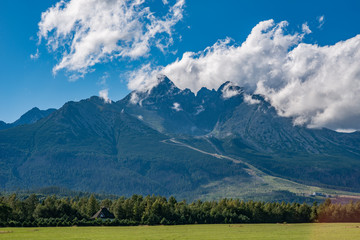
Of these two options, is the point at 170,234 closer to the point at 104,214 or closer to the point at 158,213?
the point at 158,213

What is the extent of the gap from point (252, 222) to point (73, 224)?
268ft

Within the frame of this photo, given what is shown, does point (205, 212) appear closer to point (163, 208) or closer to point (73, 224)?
point (163, 208)

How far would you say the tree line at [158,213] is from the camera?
141m

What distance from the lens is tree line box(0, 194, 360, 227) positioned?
5551 inches

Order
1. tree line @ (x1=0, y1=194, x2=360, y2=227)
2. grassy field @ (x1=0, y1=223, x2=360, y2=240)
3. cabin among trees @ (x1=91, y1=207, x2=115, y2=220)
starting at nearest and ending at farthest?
grassy field @ (x1=0, y1=223, x2=360, y2=240) < tree line @ (x1=0, y1=194, x2=360, y2=227) < cabin among trees @ (x1=91, y1=207, x2=115, y2=220)

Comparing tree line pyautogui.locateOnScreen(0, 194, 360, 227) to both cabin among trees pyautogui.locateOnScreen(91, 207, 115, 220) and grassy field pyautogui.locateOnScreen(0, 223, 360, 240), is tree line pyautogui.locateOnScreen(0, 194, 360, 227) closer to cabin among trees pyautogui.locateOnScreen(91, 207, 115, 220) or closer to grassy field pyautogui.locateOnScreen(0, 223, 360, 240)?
cabin among trees pyautogui.locateOnScreen(91, 207, 115, 220)

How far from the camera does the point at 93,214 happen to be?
174875 mm

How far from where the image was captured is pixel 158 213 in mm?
158250

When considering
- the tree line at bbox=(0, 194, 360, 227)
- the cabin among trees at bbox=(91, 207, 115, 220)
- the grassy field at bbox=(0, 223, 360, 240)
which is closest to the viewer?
the grassy field at bbox=(0, 223, 360, 240)

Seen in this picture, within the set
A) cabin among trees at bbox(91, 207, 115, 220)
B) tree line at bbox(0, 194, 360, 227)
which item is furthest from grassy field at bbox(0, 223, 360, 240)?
cabin among trees at bbox(91, 207, 115, 220)

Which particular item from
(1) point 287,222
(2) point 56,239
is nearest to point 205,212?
(1) point 287,222

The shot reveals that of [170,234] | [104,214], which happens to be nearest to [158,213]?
[104,214]

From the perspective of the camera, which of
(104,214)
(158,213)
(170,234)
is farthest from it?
(104,214)

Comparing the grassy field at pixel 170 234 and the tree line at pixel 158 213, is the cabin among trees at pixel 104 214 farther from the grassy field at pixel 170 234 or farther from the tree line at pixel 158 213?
the grassy field at pixel 170 234
